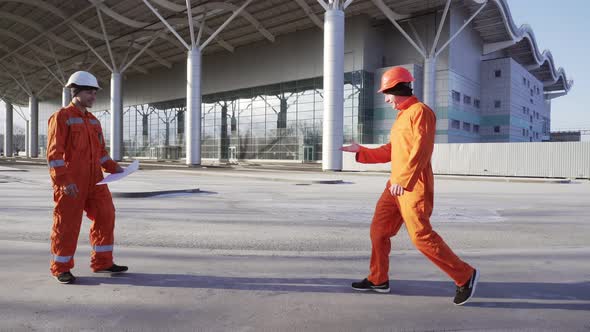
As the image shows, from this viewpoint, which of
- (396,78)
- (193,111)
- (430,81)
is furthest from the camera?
(430,81)

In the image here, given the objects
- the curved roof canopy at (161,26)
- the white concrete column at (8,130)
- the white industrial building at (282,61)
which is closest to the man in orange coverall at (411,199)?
the white industrial building at (282,61)

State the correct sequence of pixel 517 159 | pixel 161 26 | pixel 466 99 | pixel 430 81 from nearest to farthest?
pixel 517 159, pixel 430 81, pixel 161 26, pixel 466 99

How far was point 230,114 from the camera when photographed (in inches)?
1948

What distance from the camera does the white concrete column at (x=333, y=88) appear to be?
75.6ft

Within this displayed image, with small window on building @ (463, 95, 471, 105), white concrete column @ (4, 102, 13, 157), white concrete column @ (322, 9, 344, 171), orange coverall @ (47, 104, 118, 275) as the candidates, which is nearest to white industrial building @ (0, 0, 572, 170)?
small window on building @ (463, 95, 471, 105)

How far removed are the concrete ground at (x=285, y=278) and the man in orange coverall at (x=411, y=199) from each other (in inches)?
8.0

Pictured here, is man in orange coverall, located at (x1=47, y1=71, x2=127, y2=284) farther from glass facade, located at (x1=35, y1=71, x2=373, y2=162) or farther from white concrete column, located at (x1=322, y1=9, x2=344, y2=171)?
glass facade, located at (x1=35, y1=71, x2=373, y2=162)

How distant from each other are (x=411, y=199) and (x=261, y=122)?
43.9m

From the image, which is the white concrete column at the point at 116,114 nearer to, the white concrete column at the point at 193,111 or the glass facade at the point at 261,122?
the glass facade at the point at 261,122

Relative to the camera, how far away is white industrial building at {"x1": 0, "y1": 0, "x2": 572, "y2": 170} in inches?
1378

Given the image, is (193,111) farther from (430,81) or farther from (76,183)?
(76,183)

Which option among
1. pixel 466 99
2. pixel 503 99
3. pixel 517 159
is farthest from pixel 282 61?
pixel 517 159

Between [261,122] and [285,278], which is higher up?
[261,122]

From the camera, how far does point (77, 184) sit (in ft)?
10.6
